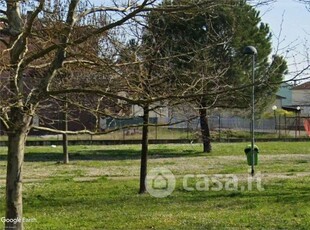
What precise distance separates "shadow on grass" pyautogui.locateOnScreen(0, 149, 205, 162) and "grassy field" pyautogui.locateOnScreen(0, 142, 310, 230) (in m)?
3.95

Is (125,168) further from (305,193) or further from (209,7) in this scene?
(209,7)

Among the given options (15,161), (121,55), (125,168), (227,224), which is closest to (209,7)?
(121,55)

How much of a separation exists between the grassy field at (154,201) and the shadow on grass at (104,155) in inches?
156

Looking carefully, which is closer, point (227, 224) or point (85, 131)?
point (85, 131)

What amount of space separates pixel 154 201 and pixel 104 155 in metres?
15.6

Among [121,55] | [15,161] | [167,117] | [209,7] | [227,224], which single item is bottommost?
[227,224]

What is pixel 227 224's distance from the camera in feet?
28.3

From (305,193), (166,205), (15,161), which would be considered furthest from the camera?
(305,193)

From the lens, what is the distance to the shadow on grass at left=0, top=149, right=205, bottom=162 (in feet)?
82.5

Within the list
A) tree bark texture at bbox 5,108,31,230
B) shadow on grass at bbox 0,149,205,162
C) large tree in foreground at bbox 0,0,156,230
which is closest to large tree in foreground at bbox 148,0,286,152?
large tree in foreground at bbox 0,0,156,230

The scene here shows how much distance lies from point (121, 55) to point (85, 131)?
0.86 meters

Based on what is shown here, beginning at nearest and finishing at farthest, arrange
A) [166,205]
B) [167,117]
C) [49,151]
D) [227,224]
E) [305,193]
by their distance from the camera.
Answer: [167,117], [227,224], [166,205], [305,193], [49,151]

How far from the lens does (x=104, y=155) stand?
88.7 ft

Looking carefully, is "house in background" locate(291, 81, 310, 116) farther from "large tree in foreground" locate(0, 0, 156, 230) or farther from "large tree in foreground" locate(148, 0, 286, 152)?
"large tree in foreground" locate(0, 0, 156, 230)
